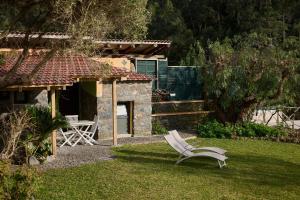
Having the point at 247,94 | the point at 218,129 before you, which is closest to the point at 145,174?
the point at 218,129

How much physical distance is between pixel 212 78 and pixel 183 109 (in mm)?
2394

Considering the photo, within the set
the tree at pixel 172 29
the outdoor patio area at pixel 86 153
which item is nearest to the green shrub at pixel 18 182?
the outdoor patio area at pixel 86 153

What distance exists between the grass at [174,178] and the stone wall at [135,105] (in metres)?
2.76

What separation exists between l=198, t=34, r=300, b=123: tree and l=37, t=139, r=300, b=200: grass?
16.4 feet

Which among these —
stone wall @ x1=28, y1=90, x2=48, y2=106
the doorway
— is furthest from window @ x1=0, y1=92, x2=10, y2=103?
the doorway

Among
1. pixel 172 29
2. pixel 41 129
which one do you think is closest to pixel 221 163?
pixel 41 129

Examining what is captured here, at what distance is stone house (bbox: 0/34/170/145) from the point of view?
15797 millimetres

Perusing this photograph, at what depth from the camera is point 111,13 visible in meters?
9.96

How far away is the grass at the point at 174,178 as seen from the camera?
10500mm

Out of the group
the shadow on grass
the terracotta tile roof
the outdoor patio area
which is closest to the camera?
the shadow on grass

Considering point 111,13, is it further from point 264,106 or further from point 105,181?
point 264,106

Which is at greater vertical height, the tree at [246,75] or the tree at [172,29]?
the tree at [172,29]

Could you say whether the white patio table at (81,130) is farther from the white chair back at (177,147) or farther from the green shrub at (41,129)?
the white chair back at (177,147)

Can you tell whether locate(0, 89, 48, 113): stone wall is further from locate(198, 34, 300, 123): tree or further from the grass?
locate(198, 34, 300, 123): tree
